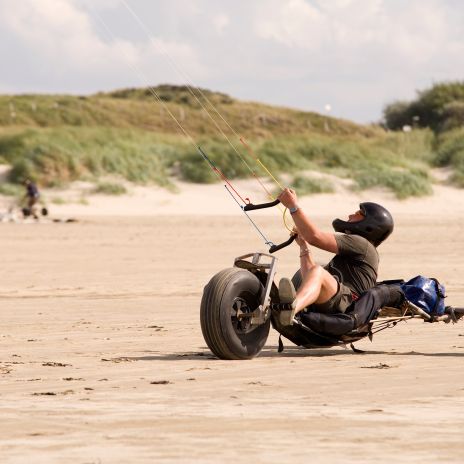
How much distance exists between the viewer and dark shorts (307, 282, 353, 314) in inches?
386

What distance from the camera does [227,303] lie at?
9.28 m

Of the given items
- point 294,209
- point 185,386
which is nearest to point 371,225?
point 294,209

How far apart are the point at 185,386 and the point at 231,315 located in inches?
43.3

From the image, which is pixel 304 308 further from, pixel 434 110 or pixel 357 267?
pixel 434 110

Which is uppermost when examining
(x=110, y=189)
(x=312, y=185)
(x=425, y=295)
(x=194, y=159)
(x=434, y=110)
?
(x=434, y=110)

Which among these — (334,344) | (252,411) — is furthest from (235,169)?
(252,411)

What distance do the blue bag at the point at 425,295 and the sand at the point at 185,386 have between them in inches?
12.5

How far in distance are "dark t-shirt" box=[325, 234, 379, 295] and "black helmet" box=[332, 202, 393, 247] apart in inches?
3.1

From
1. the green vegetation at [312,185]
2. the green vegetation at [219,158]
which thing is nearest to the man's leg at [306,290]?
the green vegetation at [219,158]

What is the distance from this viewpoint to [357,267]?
1009 cm

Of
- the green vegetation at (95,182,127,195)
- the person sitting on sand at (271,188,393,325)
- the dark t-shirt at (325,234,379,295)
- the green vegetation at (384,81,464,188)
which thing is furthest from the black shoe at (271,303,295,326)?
the green vegetation at (384,81,464,188)

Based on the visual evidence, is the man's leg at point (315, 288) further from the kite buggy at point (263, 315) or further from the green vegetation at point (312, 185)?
the green vegetation at point (312, 185)

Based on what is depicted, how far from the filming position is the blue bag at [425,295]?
10133 mm

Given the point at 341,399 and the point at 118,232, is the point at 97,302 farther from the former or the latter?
the point at 118,232
